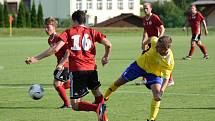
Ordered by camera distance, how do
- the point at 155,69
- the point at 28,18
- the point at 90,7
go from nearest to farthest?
the point at 155,69 < the point at 28,18 < the point at 90,7

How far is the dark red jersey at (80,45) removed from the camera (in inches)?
373

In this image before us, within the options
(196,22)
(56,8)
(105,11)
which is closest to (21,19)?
(56,8)

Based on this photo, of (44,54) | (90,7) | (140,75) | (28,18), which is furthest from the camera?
(90,7)

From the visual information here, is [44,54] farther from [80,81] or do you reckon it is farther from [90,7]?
[90,7]

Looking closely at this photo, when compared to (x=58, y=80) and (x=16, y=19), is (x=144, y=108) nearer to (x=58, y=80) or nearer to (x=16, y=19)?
(x=58, y=80)

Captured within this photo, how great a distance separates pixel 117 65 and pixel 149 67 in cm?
1239

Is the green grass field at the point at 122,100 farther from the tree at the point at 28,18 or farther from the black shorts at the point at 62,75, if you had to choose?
the tree at the point at 28,18

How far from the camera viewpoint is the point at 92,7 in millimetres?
127625

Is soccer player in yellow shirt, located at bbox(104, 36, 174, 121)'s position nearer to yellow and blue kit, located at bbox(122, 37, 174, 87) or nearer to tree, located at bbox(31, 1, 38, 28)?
yellow and blue kit, located at bbox(122, 37, 174, 87)

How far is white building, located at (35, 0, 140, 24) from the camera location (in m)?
122

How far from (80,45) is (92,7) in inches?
4670

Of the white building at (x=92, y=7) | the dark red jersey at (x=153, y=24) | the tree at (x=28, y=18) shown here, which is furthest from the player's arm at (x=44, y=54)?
the white building at (x=92, y=7)

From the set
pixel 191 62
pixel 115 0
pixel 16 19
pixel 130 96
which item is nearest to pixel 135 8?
pixel 115 0

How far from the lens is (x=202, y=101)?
1245 cm
